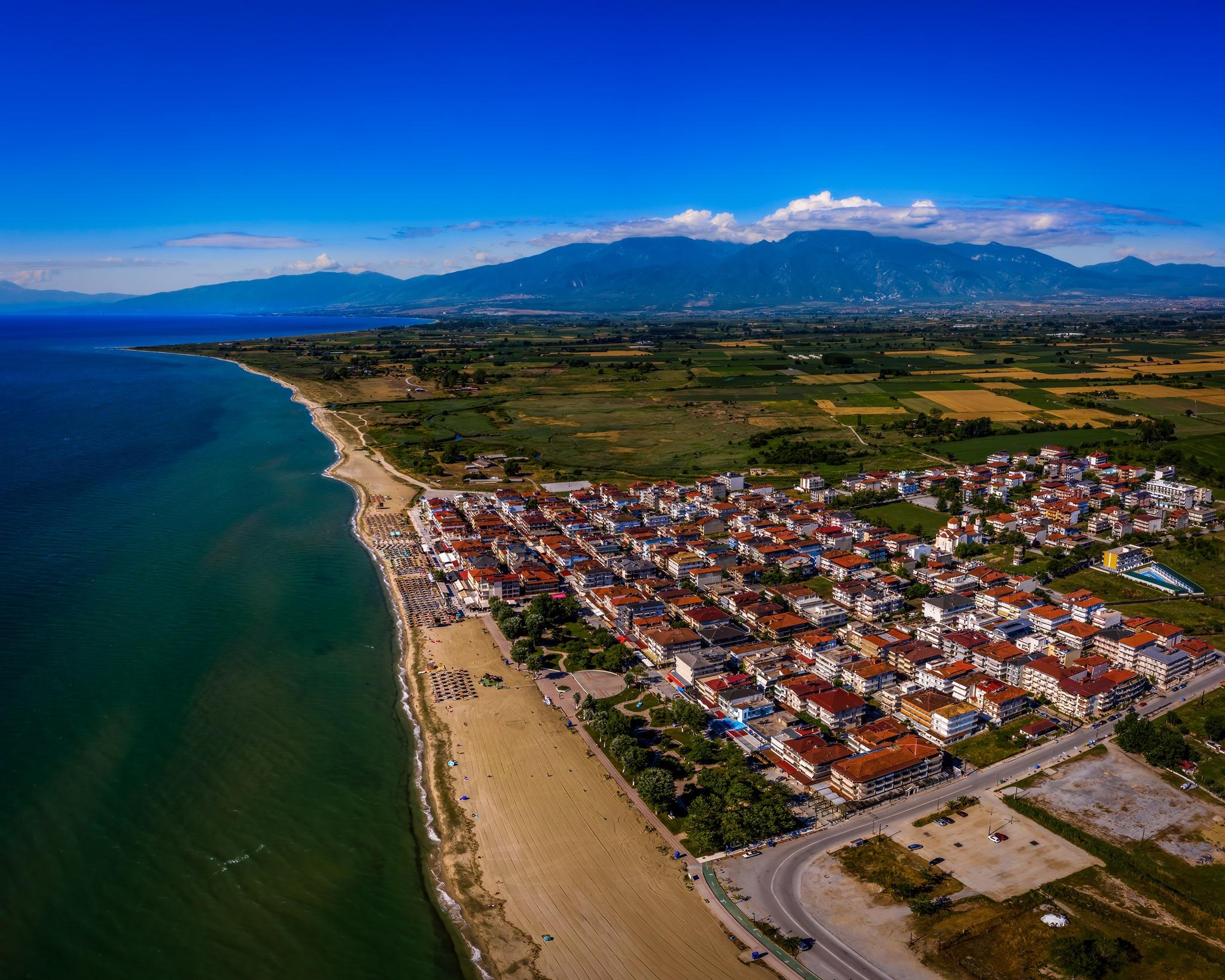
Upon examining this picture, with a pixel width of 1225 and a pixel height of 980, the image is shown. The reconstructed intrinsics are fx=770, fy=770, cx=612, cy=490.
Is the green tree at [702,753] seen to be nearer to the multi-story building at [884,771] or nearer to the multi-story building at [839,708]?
the multi-story building at [884,771]

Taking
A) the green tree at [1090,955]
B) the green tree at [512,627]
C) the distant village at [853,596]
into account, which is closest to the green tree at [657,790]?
the distant village at [853,596]

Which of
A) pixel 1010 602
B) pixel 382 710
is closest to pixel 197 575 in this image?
pixel 382 710

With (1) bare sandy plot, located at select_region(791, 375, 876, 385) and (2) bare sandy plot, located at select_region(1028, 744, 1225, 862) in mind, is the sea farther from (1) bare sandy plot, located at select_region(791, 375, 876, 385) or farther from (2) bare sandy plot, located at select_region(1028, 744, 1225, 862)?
(1) bare sandy plot, located at select_region(791, 375, 876, 385)

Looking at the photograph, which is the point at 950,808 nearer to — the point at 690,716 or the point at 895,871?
the point at 895,871

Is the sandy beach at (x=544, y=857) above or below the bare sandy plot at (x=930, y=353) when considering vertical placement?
below

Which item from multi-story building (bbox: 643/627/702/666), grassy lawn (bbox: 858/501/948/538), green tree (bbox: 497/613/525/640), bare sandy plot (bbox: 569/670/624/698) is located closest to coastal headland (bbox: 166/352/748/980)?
bare sandy plot (bbox: 569/670/624/698)

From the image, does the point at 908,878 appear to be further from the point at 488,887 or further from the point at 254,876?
the point at 254,876

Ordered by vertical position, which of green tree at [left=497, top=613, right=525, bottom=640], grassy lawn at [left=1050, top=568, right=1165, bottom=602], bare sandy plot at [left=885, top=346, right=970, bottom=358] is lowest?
grassy lawn at [left=1050, top=568, right=1165, bottom=602]
